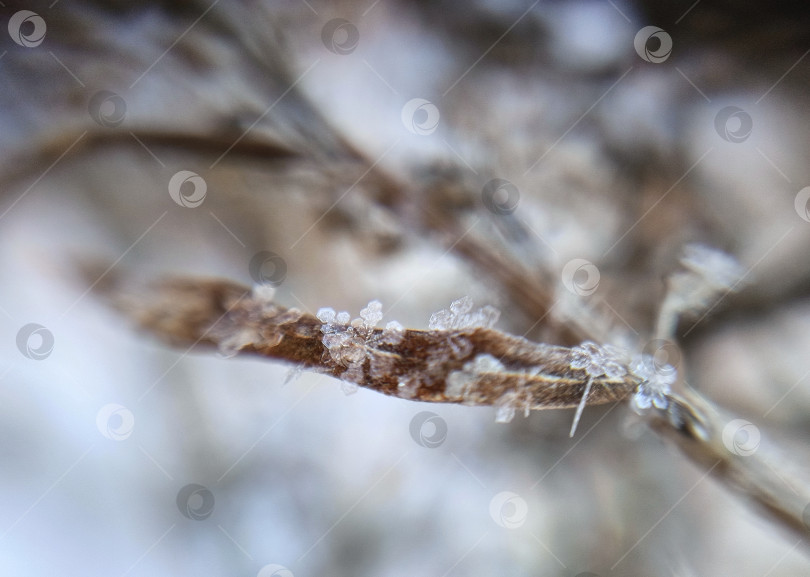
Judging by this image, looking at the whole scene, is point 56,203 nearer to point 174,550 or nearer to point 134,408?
point 134,408

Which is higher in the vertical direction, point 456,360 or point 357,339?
point 357,339

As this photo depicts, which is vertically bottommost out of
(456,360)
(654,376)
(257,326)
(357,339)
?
(654,376)

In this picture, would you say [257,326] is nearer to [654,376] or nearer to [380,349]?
[380,349]

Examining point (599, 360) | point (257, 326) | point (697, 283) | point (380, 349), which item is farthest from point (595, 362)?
point (257, 326)

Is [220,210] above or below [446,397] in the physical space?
above

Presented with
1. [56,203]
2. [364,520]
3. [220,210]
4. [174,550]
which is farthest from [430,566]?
[56,203]

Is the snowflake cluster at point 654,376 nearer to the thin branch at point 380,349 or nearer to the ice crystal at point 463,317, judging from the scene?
the thin branch at point 380,349
